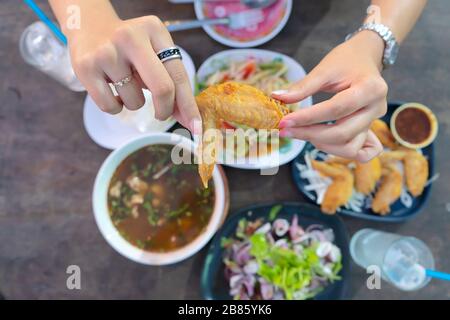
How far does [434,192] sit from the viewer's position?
1683 millimetres

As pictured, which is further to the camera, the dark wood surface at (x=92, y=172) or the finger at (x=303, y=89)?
the dark wood surface at (x=92, y=172)

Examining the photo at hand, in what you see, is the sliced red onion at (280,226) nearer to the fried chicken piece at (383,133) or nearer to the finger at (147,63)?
the fried chicken piece at (383,133)

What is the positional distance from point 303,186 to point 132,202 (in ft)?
2.56

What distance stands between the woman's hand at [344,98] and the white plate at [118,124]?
666 mm

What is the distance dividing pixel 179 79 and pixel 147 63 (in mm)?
100

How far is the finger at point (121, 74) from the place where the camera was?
37.0 inches

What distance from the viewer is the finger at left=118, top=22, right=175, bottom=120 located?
3.01 feet

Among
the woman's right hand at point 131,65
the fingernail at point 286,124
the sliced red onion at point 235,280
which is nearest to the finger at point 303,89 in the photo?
the fingernail at point 286,124

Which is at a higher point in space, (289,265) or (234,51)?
(234,51)

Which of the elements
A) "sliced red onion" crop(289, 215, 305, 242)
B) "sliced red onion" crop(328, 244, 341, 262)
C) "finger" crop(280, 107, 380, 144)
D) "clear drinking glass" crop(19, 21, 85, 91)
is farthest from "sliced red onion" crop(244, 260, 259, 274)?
"clear drinking glass" crop(19, 21, 85, 91)

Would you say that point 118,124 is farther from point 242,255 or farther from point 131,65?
point 242,255

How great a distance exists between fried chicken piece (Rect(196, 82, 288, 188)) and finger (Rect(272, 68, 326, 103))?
0.04 meters
